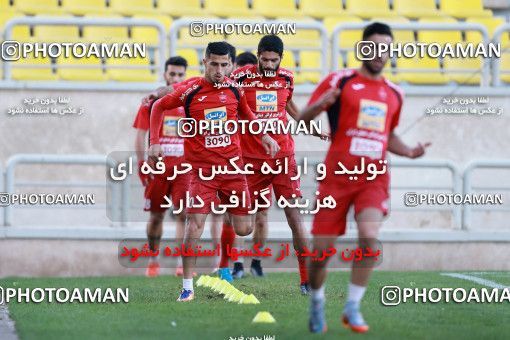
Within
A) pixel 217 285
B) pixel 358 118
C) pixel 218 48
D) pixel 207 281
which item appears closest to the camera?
pixel 358 118

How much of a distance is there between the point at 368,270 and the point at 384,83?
1289 millimetres

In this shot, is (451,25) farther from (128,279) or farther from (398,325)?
(398,325)

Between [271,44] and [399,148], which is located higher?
[271,44]

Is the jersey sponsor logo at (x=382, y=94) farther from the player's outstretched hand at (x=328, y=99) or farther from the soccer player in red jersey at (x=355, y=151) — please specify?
the player's outstretched hand at (x=328, y=99)

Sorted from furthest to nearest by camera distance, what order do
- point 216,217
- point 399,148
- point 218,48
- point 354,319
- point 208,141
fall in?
1. point 216,217
2. point 208,141
3. point 218,48
4. point 399,148
5. point 354,319

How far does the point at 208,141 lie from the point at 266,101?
3.44ft

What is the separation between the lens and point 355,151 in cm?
885

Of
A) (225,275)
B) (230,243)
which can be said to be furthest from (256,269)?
(225,275)

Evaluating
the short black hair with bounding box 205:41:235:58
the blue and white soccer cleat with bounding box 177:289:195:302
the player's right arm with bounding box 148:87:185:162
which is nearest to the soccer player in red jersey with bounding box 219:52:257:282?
the blue and white soccer cleat with bounding box 177:289:195:302

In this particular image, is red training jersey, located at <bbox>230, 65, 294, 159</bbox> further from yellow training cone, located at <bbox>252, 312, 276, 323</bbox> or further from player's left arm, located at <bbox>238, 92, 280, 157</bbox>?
yellow training cone, located at <bbox>252, 312, 276, 323</bbox>

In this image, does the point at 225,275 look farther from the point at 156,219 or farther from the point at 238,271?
the point at 156,219

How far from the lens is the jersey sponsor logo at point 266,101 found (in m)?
12.4

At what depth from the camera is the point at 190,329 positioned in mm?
9055

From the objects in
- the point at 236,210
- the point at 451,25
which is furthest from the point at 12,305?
the point at 451,25
